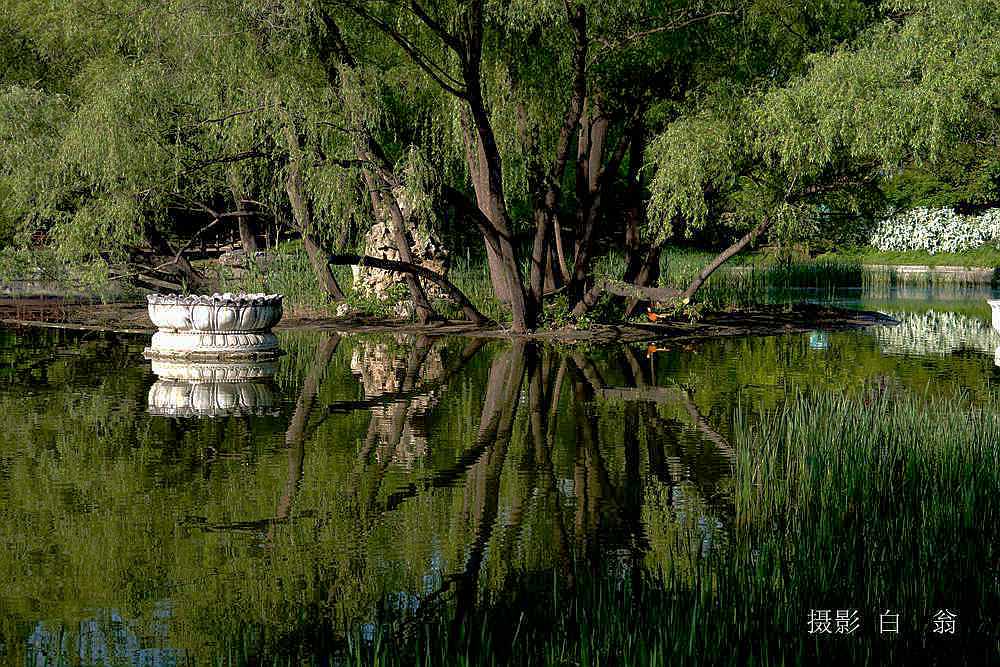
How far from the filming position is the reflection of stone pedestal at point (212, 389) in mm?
14734

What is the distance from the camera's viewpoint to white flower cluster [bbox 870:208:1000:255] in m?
57.5

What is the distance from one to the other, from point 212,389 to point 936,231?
1908 inches

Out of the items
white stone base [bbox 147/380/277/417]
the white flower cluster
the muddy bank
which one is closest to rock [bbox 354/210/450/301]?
the muddy bank

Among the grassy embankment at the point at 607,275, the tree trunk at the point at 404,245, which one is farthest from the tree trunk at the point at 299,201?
the grassy embankment at the point at 607,275

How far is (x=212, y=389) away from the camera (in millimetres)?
16812

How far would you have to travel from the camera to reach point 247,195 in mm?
Answer: 28594

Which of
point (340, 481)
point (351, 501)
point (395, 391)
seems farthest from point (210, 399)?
point (351, 501)

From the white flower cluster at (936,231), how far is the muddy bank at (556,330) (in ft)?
95.4

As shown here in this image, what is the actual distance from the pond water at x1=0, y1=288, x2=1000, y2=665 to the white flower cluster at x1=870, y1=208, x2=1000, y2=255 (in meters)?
39.7

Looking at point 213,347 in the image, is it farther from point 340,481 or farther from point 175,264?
point 340,481

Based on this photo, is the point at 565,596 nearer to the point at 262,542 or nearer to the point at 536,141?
the point at 262,542

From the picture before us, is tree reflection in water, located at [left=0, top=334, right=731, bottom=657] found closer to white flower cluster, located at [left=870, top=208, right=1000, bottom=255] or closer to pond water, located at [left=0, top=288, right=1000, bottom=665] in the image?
pond water, located at [left=0, top=288, right=1000, bottom=665]

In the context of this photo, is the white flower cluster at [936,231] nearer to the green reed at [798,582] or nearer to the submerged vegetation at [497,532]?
the submerged vegetation at [497,532]

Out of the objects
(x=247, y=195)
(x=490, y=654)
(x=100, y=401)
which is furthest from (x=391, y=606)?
(x=247, y=195)
